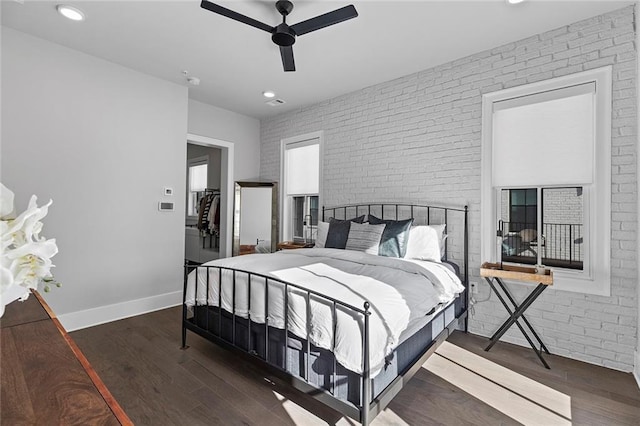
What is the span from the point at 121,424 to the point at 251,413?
1.59 metres

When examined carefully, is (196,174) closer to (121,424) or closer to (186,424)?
(186,424)

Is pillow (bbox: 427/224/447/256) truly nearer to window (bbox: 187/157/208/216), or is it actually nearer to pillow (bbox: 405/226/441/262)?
pillow (bbox: 405/226/441/262)

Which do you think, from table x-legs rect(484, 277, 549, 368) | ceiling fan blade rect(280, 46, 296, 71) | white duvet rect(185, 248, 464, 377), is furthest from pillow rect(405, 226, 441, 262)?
ceiling fan blade rect(280, 46, 296, 71)

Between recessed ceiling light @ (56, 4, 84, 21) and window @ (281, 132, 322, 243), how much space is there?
9.62ft

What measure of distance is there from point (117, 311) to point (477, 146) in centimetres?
439

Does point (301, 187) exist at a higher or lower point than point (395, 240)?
higher

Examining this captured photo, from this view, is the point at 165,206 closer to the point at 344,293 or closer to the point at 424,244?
the point at 344,293

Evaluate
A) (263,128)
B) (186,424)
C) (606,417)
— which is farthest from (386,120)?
(186,424)

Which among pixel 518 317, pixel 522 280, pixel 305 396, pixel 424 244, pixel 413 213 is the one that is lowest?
pixel 305 396

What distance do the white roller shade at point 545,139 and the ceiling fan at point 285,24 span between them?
6.34ft

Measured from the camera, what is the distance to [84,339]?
3.00 m

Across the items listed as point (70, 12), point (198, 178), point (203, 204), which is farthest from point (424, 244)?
point (198, 178)

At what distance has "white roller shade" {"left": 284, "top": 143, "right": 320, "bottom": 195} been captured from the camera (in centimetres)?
485

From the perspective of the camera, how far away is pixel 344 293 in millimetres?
1918
